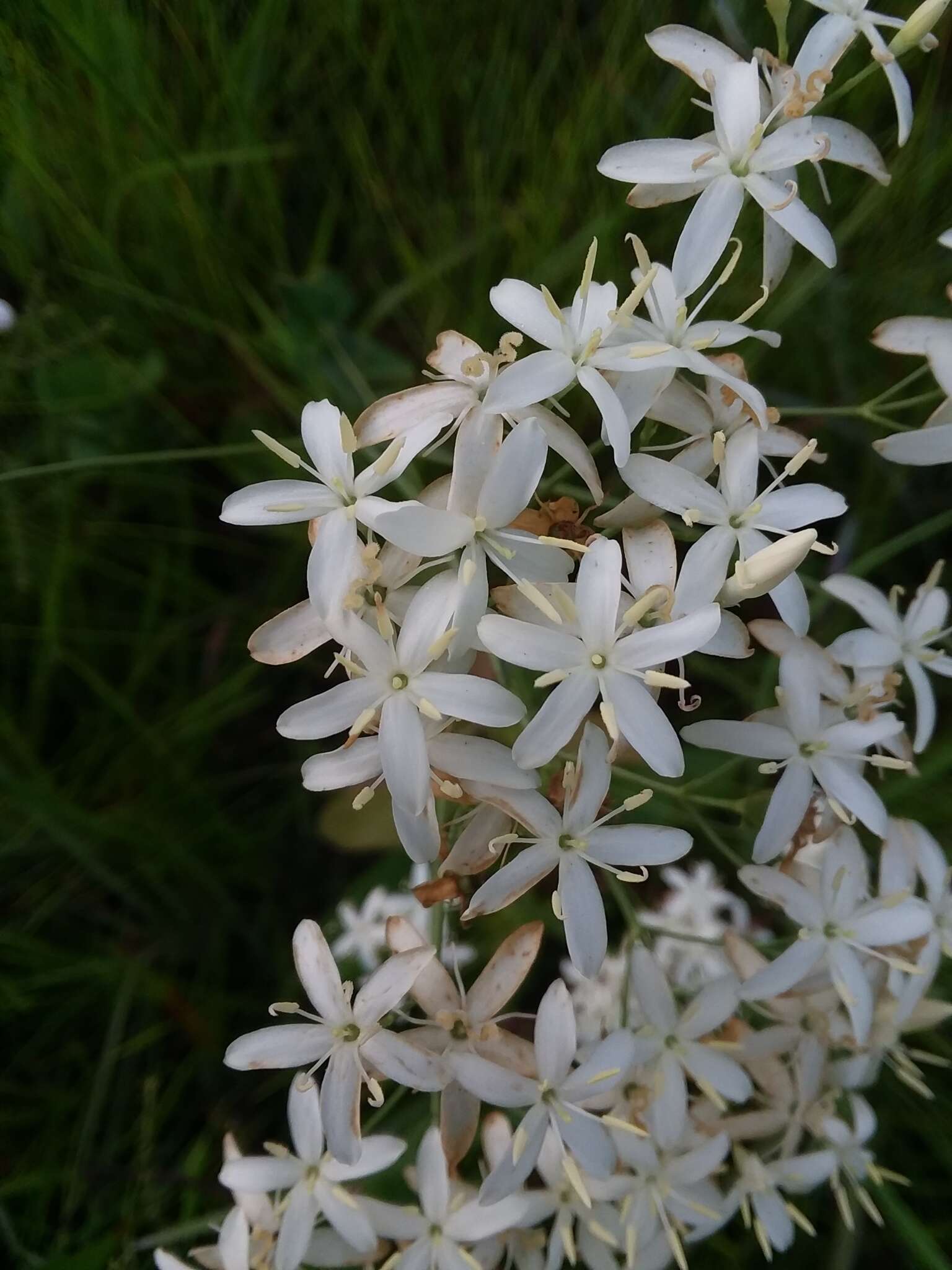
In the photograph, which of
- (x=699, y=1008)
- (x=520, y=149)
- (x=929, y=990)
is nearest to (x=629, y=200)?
(x=520, y=149)

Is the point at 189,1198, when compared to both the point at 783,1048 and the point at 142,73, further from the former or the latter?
the point at 142,73

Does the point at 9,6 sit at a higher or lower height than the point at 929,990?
higher

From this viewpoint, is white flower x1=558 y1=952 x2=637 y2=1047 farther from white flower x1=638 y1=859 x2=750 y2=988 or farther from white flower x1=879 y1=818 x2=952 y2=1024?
white flower x1=879 y1=818 x2=952 y2=1024

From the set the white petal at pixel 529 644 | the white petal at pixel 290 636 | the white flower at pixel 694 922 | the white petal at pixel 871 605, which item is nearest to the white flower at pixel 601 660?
the white petal at pixel 529 644

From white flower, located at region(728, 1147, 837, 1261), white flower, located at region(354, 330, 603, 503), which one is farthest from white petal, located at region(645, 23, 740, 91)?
white flower, located at region(728, 1147, 837, 1261)

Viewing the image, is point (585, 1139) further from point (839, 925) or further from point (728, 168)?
point (728, 168)

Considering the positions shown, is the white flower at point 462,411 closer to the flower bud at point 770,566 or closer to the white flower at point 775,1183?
the flower bud at point 770,566

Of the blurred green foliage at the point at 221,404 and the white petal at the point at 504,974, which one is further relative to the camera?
the blurred green foliage at the point at 221,404

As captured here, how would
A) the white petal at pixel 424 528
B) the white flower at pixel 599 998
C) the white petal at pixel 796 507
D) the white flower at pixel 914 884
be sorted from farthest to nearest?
the white flower at pixel 599 998, the white flower at pixel 914 884, the white petal at pixel 796 507, the white petal at pixel 424 528
